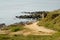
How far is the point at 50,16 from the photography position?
4419 cm

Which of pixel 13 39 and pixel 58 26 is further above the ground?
pixel 13 39

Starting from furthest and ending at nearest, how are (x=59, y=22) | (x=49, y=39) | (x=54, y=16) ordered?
(x=54, y=16) < (x=59, y=22) < (x=49, y=39)

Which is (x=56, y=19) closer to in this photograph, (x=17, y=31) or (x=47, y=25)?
(x=47, y=25)

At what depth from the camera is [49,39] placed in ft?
89.4

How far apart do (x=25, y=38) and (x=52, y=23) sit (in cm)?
1214

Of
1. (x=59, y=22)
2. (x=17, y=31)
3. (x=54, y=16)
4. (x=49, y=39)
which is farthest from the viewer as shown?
(x=54, y=16)

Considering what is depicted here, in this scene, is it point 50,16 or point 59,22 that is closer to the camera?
point 59,22

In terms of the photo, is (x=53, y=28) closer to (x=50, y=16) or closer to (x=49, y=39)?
(x=50, y=16)

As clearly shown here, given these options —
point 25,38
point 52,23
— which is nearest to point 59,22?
point 52,23

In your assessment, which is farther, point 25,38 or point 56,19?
point 56,19

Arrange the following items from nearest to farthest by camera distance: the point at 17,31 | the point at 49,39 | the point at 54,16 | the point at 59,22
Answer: the point at 49,39 → the point at 17,31 → the point at 59,22 → the point at 54,16

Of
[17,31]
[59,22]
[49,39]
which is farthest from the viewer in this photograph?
[59,22]

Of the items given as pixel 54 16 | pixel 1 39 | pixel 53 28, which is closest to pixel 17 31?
pixel 53 28

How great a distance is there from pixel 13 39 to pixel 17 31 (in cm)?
770
